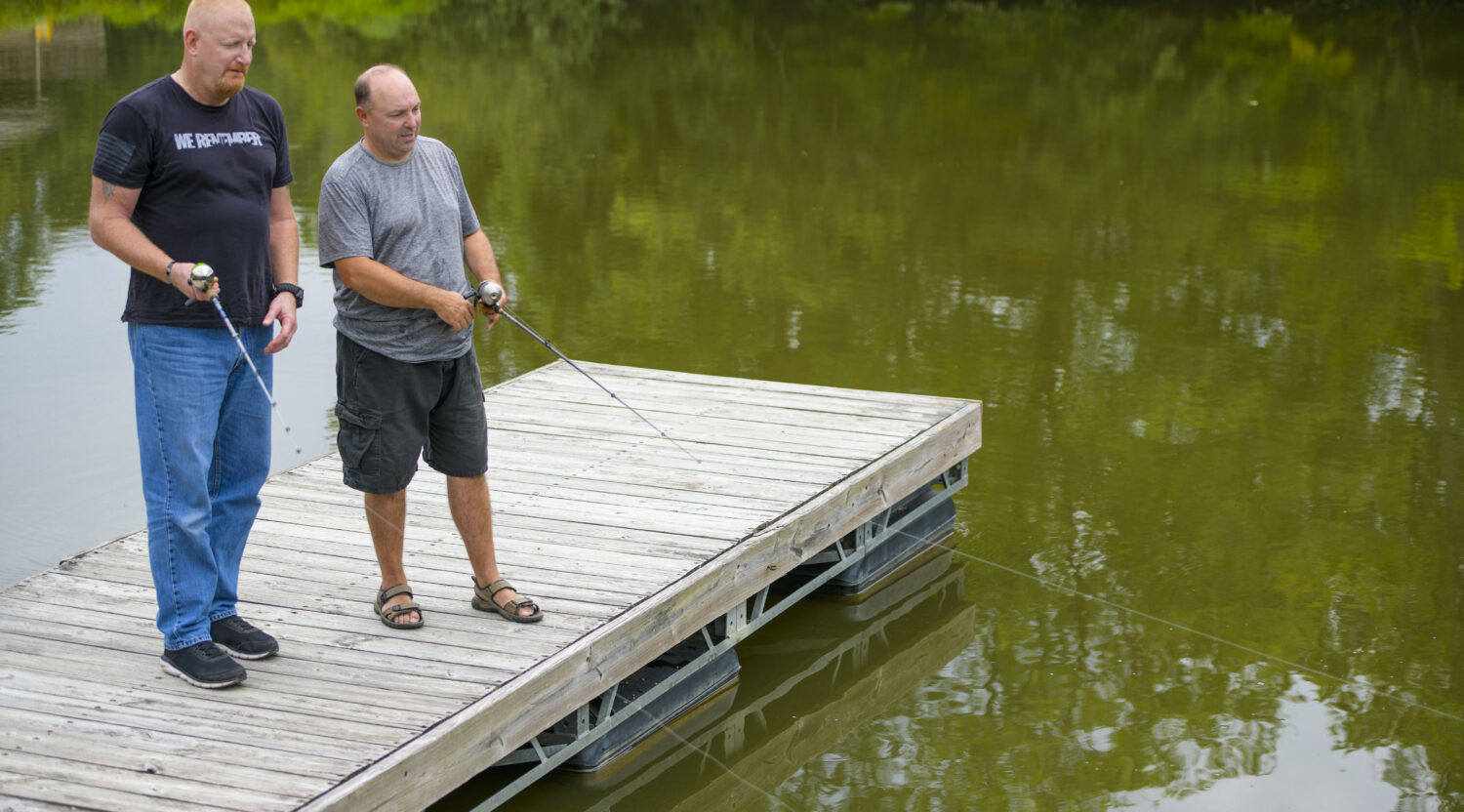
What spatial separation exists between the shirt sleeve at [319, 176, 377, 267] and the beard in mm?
343

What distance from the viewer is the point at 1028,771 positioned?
15.8ft

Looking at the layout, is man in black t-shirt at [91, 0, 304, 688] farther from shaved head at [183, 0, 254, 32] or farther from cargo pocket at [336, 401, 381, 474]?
cargo pocket at [336, 401, 381, 474]

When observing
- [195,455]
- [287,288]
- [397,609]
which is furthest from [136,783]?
[287,288]

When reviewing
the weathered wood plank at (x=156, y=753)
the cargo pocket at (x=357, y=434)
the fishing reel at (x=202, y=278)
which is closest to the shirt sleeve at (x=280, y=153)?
the fishing reel at (x=202, y=278)

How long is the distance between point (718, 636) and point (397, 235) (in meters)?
1.76

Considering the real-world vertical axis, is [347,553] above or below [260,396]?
below

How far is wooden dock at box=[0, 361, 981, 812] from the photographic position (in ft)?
11.8

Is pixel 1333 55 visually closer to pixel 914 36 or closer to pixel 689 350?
pixel 914 36

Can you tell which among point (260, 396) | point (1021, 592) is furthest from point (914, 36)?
point (260, 396)

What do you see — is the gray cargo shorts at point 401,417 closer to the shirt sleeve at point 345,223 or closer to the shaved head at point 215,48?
the shirt sleeve at point 345,223

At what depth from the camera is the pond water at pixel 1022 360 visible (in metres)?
4.99

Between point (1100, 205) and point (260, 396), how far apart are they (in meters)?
10.7

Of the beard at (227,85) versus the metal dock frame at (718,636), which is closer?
the beard at (227,85)

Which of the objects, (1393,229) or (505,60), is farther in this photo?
(505,60)
